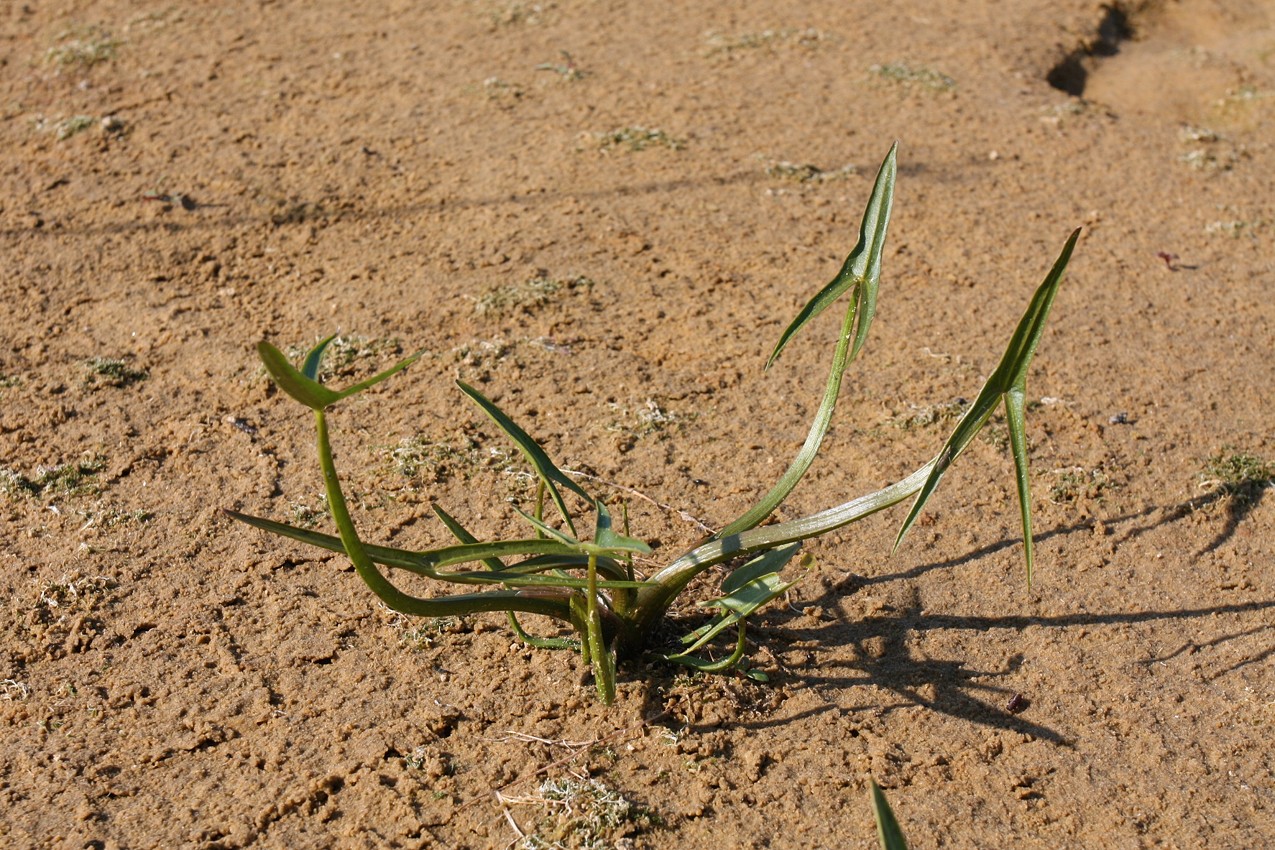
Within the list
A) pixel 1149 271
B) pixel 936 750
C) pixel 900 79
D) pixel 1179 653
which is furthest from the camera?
pixel 900 79

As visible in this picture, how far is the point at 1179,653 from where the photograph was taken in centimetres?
230

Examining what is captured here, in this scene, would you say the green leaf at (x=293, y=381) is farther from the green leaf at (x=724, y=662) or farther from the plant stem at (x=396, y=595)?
the green leaf at (x=724, y=662)

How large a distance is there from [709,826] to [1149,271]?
2525 mm

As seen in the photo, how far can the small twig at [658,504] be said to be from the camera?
2.59 metres

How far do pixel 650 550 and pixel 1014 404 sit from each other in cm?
62

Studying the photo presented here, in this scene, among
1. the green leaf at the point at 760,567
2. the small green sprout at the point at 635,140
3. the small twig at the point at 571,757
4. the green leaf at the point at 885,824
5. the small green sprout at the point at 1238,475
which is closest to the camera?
the green leaf at the point at 885,824

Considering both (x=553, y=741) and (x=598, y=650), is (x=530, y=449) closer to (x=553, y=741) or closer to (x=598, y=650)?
(x=598, y=650)

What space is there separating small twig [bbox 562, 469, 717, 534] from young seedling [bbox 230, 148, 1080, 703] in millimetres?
304

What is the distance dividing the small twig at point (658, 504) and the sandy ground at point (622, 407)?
13 mm

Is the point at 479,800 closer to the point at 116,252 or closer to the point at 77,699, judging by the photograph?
the point at 77,699

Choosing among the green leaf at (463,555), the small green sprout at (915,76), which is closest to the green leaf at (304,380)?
the green leaf at (463,555)

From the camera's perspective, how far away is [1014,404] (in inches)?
74.0

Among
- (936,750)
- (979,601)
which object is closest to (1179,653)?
(979,601)

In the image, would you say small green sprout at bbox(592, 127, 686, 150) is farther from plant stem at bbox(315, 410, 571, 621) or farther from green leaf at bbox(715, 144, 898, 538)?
plant stem at bbox(315, 410, 571, 621)
